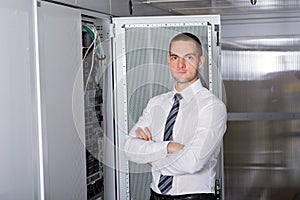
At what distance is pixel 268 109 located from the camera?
14.8 feet

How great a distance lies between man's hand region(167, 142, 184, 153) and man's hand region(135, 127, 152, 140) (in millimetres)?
168

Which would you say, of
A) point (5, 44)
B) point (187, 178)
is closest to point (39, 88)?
point (5, 44)

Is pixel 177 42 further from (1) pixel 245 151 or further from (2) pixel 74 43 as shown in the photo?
(1) pixel 245 151

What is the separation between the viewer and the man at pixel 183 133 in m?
2.50

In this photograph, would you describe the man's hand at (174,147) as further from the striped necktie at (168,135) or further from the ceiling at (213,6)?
the ceiling at (213,6)

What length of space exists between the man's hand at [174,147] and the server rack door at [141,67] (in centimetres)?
49

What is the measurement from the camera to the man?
2500mm

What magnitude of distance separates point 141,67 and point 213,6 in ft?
4.25

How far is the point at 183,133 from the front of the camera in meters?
2.62

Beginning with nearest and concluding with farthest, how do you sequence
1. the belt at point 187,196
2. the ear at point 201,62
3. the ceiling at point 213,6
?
the belt at point 187,196 → the ear at point 201,62 → the ceiling at point 213,6

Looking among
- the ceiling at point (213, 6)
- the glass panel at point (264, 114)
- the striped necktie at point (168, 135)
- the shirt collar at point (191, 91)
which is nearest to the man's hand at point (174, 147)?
the striped necktie at point (168, 135)

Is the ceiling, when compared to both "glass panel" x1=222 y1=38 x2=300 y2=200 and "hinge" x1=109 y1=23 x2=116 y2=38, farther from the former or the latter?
"hinge" x1=109 y1=23 x2=116 y2=38

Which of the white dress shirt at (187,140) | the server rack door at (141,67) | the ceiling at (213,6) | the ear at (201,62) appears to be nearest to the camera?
the white dress shirt at (187,140)

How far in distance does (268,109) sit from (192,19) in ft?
6.09
